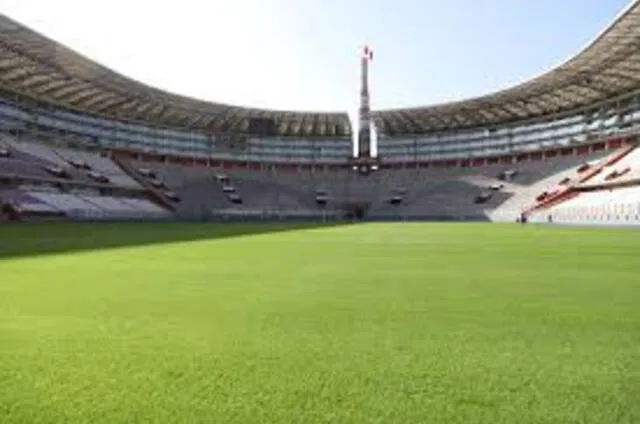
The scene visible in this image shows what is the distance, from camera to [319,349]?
204 inches

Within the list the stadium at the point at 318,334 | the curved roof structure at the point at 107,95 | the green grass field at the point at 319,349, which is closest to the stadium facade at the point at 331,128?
the curved roof structure at the point at 107,95

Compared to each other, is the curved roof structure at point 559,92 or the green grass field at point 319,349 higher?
the curved roof structure at point 559,92

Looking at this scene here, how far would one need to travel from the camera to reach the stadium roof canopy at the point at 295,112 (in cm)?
5275

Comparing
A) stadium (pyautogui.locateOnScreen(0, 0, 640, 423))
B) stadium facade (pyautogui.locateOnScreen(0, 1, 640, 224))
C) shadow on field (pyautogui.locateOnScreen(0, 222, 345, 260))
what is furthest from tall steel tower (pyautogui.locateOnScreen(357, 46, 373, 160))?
stadium (pyautogui.locateOnScreen(0, 0, 640, 423))

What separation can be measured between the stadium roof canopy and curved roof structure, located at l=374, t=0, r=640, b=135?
2.9 inches

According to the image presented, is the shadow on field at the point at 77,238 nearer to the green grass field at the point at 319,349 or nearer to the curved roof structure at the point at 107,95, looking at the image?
the green grass field at the point at 319,349

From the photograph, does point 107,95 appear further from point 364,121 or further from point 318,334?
point 318,334

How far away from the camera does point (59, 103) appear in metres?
69.9

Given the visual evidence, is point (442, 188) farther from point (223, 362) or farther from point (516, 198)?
Answer: point (223, 362)

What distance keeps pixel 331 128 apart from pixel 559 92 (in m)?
32.1

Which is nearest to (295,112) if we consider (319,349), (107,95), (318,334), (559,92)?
(107,95)

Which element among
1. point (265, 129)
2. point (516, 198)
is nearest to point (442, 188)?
point (516, 198)

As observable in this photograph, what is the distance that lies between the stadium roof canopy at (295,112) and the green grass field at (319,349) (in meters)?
43.5

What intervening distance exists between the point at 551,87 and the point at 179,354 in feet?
224
